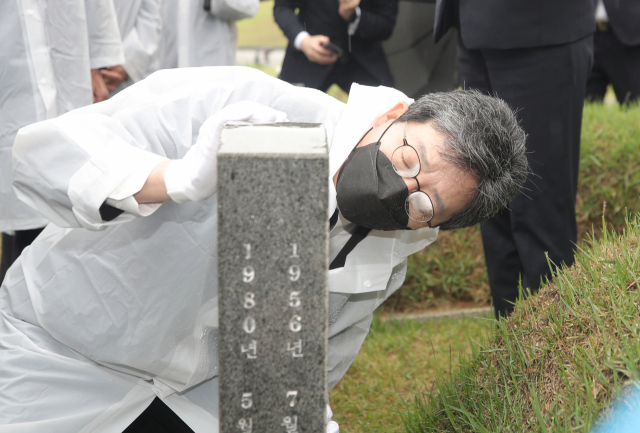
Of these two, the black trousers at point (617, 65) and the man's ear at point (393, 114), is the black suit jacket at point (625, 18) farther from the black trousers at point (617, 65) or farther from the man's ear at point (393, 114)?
the man's ear at point (393, 114)

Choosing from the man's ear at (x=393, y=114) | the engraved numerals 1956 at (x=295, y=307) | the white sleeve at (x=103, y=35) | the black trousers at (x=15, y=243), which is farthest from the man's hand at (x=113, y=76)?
the engraved numerals 1956 at (x=295, y=307)

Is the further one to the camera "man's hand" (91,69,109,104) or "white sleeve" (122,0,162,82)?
"white sleeve" (122,0,162,82)

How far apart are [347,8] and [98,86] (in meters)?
1.38

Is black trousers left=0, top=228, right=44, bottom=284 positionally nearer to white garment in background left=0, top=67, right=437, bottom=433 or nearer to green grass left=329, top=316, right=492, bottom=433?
white garment in background left=0, top=67, right=437, bottom=433

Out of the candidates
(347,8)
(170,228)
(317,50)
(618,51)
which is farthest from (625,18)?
(170,228)

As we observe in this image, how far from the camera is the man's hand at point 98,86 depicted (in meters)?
2.84

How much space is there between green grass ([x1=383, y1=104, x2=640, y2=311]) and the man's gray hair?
2.02m

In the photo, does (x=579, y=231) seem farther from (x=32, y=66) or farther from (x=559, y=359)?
(x=32, y=66)

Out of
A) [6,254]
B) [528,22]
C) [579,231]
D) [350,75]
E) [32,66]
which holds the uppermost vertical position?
[528,22]

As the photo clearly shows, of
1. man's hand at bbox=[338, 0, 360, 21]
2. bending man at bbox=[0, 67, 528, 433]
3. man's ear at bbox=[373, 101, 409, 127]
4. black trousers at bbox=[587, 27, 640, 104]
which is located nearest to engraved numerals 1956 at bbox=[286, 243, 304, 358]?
bending man at bbox=[0, 67, 528, 433]

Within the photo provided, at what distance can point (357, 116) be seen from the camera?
1970mm

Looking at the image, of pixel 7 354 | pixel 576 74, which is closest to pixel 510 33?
pixel 576 74

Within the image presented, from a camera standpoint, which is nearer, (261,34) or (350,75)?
(350,75)

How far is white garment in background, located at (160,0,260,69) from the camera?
315cm
